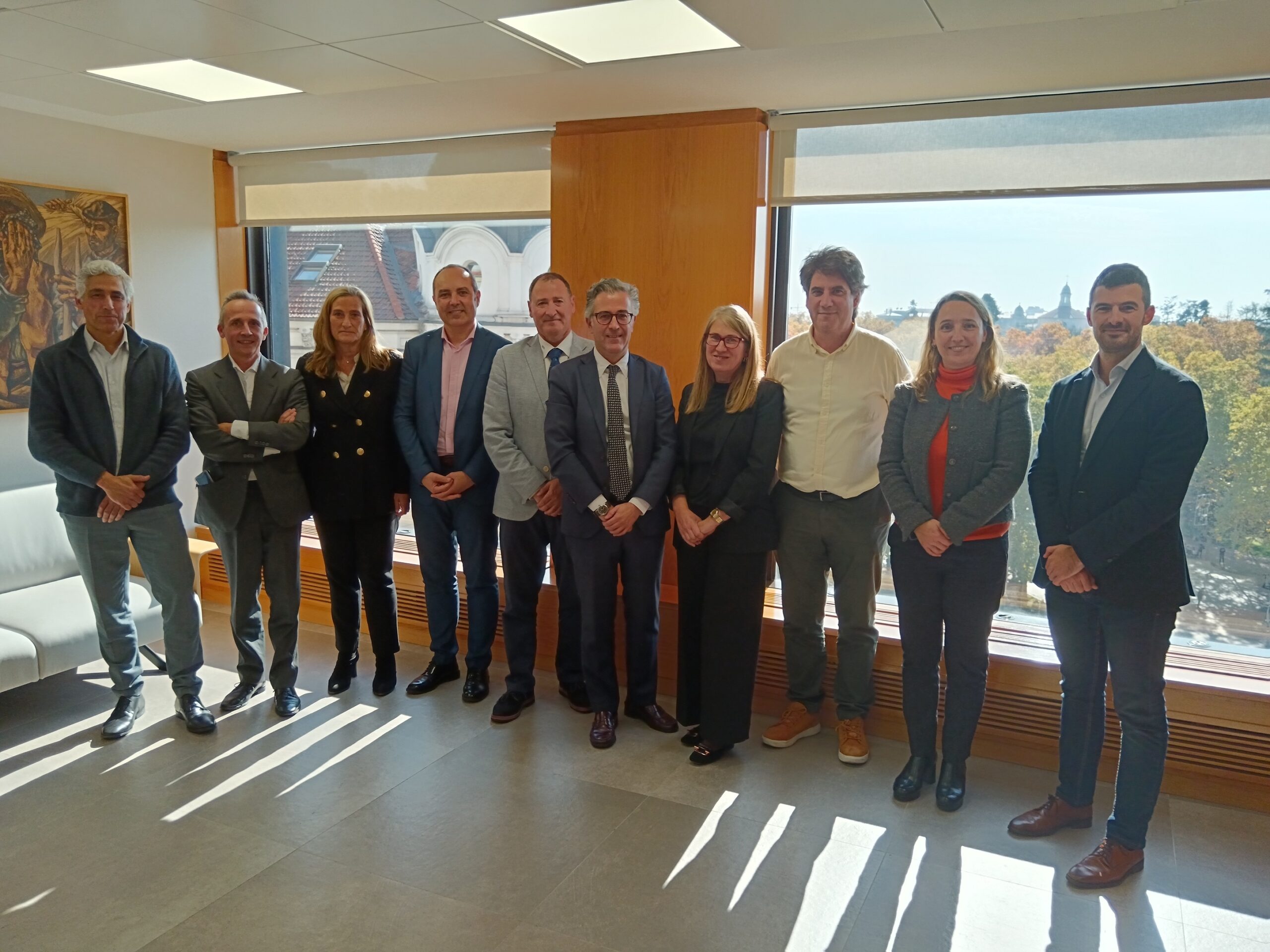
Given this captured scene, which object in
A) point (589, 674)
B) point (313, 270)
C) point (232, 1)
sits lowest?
point (589, 674)

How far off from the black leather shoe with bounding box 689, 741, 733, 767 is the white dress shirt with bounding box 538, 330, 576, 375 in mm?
1605

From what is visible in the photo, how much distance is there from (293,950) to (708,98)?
3.35 metres

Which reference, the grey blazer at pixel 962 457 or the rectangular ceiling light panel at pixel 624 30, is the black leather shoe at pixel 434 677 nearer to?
the grey blazer at pixel 962 457

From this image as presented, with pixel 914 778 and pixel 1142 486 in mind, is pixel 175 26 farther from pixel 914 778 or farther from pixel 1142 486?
pixel 914 778

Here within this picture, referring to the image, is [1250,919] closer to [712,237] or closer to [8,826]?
[712,237]

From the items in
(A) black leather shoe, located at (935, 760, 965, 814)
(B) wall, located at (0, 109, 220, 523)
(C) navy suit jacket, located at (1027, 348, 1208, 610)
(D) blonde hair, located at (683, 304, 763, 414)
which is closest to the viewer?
(C) navy suit jacket, located at (1027, 348, 1208, 610)

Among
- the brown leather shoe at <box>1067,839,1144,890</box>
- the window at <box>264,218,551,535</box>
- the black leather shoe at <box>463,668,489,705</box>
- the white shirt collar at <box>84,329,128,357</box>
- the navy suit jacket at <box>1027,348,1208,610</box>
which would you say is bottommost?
the brown leather shoe at <box>1067,839,1144,890</box>

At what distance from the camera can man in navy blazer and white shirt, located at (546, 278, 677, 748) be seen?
366 centimetres

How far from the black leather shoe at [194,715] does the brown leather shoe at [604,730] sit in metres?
1.54

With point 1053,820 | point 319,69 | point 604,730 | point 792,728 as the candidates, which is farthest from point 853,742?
point 319,69

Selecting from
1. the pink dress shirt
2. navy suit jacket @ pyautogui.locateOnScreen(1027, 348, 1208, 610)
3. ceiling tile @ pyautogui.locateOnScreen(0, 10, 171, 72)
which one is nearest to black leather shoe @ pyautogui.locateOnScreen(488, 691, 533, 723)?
the pink dress shirt

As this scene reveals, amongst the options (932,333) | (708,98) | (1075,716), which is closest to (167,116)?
(708,98)

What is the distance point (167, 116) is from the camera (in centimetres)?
462

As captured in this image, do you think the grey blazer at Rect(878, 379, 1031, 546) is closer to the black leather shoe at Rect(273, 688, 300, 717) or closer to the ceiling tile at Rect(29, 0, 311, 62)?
the ceiling tile at Rect(29, 0, 311, 62)
